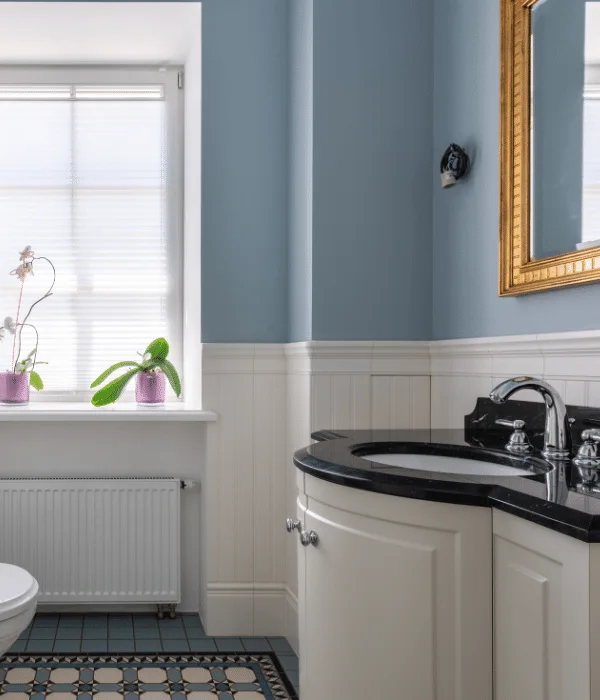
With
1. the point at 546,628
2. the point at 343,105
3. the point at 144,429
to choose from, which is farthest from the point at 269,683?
the point at 343,105

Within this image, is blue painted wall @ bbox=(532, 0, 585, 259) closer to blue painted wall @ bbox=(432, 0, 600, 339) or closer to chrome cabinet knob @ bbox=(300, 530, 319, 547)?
blue painted wall @ bbox=(432, 0, 600, 339)

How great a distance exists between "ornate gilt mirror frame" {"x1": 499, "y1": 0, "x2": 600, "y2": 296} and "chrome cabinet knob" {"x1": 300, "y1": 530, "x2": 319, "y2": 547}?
75cm

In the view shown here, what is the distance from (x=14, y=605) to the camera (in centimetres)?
186

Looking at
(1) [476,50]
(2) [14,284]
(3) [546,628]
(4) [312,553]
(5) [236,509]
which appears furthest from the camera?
(2) [14,284]

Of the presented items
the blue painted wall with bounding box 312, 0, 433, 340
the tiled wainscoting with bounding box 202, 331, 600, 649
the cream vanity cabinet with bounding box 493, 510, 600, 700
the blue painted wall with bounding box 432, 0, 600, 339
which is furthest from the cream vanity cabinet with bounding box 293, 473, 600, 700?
the tiled wainscoting with bounding box 202, 331, 600, 649

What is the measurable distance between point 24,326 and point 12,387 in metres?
0.30

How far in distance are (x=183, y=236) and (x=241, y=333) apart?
63cm

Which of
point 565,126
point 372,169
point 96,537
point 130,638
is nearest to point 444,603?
point 565,126

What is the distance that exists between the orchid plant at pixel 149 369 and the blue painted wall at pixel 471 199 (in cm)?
100

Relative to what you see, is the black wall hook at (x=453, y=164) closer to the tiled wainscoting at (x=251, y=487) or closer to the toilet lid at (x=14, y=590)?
the tiled wainscoting at (x=251, y=487)

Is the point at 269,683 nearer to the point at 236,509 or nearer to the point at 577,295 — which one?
the point at 236,509

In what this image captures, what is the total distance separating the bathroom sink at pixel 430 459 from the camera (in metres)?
1.48

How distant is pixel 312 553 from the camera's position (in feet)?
4.71

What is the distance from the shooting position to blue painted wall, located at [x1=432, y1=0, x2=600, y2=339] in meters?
1.85
